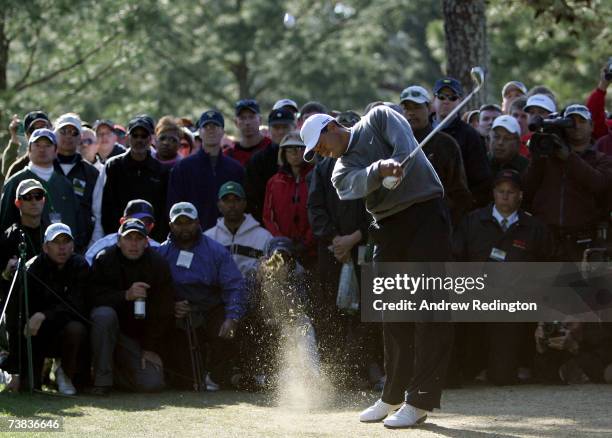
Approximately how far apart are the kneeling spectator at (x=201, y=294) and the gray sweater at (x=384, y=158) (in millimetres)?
3033

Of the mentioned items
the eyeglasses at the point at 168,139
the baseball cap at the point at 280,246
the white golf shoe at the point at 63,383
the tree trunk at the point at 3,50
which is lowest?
the white golf shoe at the point at 63,383

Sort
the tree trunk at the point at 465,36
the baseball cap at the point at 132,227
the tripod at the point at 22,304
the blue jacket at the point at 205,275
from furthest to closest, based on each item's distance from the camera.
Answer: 1. the tree trunk at the point at 465,36
2. the blue jacket at the point at 205,275
3. the baseball cap at the point at 132,227
4. the tripod at the point at 22,304

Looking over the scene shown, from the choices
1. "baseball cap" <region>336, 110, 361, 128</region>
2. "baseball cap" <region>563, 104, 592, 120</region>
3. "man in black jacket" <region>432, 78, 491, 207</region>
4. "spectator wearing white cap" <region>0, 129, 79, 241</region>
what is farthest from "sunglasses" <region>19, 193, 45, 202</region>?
"baseball cap" <region>563, 104, 592, 120</region>

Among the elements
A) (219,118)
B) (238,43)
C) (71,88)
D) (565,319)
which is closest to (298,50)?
(238,43)

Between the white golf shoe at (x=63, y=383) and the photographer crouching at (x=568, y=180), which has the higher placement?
the photographer crouching at (x=568, y=180)

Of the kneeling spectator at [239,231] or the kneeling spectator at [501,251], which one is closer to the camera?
the kneeling spectator at [501,251]

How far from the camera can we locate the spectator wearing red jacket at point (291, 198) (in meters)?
11.3

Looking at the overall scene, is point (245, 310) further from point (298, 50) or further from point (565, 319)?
point (298, 50)

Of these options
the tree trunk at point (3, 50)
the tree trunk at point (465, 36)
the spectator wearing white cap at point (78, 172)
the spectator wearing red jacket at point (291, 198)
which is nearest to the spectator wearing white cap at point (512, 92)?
the tree trunk at point (465, 36)

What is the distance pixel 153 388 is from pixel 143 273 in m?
0.93

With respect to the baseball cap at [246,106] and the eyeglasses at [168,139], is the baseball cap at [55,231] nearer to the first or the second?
the eyeglasses at [168,139]

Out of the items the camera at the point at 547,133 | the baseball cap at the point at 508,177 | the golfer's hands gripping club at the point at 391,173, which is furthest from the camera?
the baseball cap at the point at 508,177

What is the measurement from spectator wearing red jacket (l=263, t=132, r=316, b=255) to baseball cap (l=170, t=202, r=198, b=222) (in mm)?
728

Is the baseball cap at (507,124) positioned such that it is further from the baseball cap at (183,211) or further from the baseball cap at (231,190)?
the baseball cap at (183,211)
